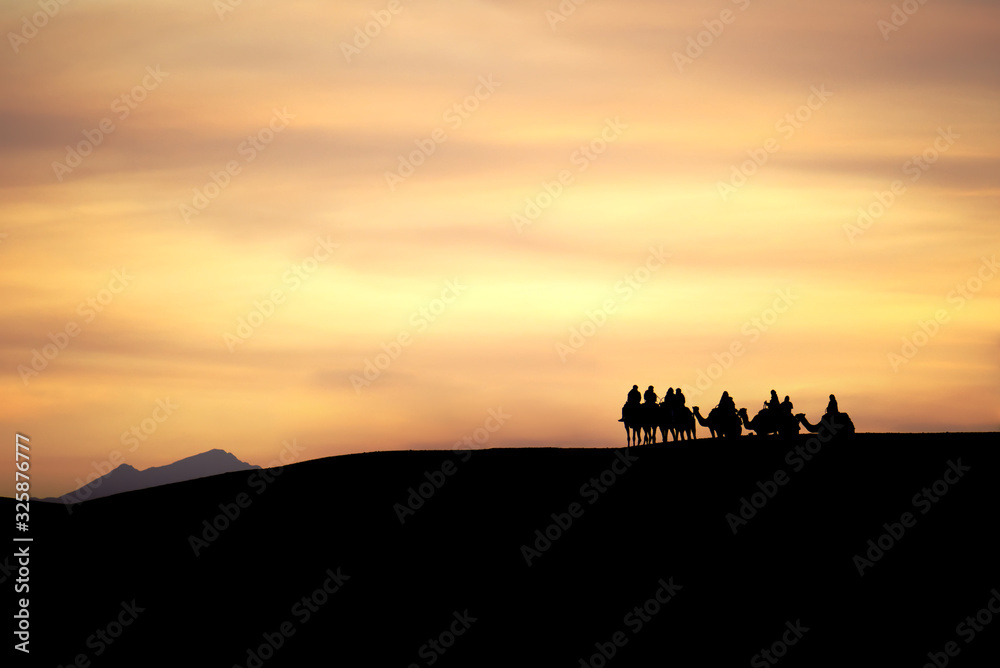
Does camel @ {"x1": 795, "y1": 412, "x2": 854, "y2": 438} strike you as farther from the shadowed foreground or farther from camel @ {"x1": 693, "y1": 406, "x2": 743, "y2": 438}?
camel @ {"x1": 693, "y1": 406, "x2": 743, "y2": 438}

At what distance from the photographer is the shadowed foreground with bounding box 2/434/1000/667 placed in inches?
1055

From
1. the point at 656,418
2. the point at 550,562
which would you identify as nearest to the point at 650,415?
the point at 656,418

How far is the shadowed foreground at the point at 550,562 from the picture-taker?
2680 cm

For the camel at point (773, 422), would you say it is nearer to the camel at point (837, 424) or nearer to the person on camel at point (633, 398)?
the camel at point (837, 424)

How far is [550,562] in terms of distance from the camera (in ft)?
101

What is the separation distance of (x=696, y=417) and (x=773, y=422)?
2.75 meters

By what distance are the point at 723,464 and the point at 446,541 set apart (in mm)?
10045

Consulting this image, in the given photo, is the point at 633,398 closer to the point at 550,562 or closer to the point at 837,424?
the point at 837,424

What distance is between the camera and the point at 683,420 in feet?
134

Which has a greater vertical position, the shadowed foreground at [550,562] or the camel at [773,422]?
the camel at [773,422]

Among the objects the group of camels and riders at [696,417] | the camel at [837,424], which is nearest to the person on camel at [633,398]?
the group of camels and riders at [696,417]

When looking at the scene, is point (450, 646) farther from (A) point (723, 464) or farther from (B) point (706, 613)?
(A) point (723, 464)

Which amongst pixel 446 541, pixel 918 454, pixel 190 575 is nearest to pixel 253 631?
pixel 190 575

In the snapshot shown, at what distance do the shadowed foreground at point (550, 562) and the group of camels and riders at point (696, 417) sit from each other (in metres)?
1.29
